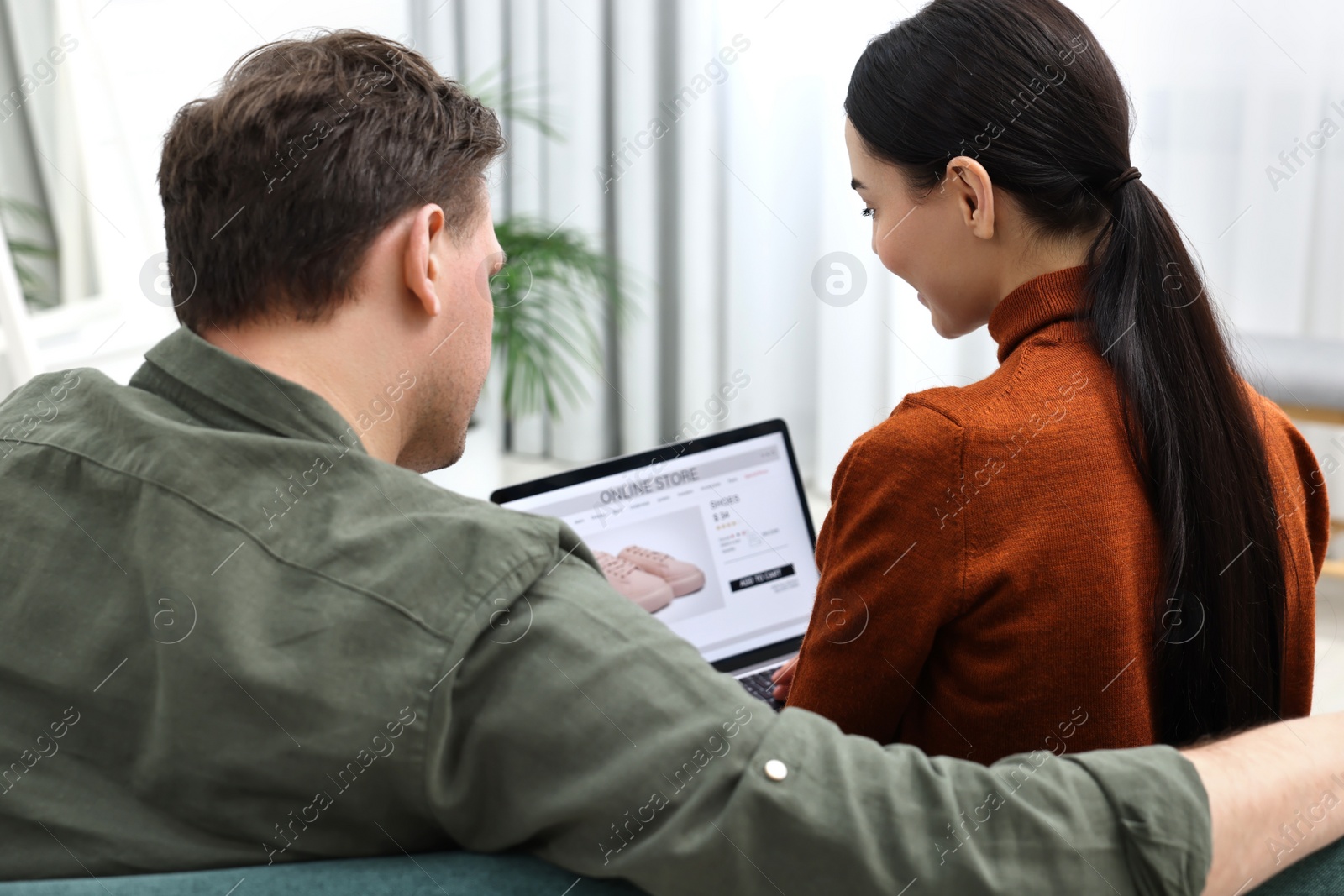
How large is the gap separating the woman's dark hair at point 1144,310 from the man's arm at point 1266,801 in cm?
23

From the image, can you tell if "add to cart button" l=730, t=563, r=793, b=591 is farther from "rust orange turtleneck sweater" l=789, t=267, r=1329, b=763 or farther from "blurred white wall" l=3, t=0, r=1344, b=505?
"blurred white wall" l=3, t=0, r=1344, b=505

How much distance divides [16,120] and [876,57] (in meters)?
2.22

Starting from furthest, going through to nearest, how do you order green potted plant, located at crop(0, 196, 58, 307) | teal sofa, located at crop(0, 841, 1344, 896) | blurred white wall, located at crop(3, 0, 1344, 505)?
1. blurred white wall, located at crop(3, 0, 1344, 505)
2. green potted plant, located at crop(0, 196, 58, 307)
3. teal sofa, located at crop(0, 841, 1344, 896)

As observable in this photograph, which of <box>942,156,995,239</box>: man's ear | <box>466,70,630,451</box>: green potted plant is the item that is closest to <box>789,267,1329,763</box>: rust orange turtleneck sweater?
<box>942,156,995,239</box>: man's ear

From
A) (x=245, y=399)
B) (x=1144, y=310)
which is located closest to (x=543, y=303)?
(x=1144, y=310)

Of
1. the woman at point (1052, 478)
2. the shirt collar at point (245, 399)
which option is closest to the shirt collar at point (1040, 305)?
the woman at point (1052, 478)

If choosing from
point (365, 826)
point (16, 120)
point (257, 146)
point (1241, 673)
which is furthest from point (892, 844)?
point (16, 120)

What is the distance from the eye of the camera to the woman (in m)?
0.91

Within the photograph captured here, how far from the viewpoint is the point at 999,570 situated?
0.90m

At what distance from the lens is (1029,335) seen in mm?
1045

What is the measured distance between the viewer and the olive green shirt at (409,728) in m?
0.62

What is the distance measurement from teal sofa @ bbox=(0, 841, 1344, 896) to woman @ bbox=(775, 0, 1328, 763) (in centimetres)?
41

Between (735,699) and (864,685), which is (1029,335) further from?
(735,699)

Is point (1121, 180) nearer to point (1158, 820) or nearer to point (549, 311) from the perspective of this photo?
point (1158, 820)
